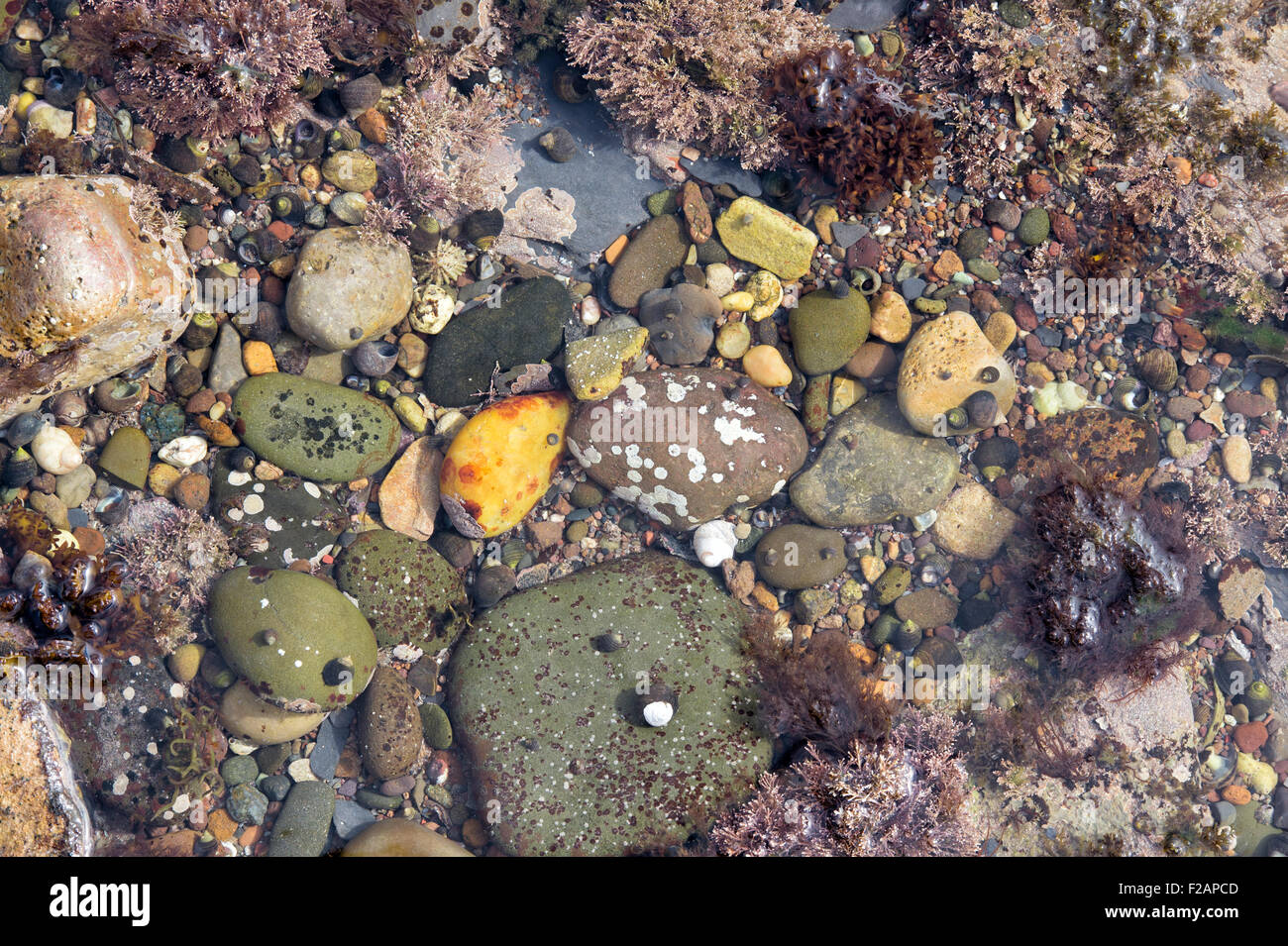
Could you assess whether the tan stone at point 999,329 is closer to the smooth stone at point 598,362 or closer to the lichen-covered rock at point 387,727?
the smooth stone at point 598,362

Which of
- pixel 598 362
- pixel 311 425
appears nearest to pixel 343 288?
pixel 311 425

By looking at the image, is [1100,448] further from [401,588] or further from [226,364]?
[226,364]

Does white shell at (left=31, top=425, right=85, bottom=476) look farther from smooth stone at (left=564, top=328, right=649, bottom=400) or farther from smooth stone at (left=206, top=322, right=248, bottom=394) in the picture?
smooth stone at (left=564, top=328, right=649, bottom=400)

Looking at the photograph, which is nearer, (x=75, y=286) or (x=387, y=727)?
(x=75, y=286)

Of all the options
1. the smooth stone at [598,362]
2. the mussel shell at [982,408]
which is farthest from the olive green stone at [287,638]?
the mussel shell at [982,408]

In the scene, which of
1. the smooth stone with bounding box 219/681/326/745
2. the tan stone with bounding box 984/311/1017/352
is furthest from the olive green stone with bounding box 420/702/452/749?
the tan stone with bounding box 984/311/1017/352
